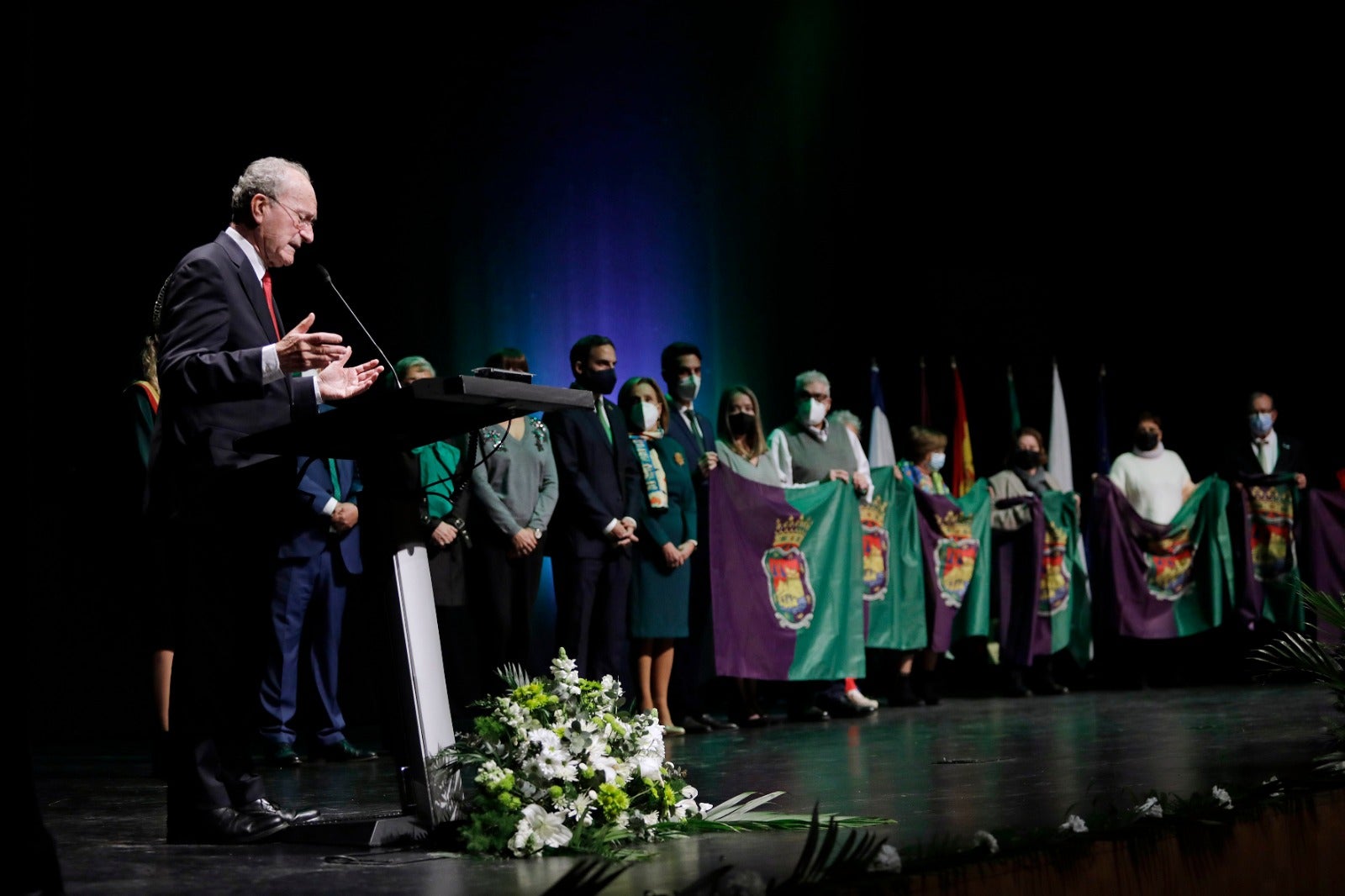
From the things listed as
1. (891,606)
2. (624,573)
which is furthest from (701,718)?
(891,606)

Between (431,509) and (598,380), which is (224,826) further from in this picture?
(598,380)

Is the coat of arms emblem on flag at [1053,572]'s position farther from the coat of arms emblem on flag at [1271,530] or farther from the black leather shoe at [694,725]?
the black leather shoe at [694,725]

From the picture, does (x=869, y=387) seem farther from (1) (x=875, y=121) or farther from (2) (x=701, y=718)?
(2) (x=701, y=718)

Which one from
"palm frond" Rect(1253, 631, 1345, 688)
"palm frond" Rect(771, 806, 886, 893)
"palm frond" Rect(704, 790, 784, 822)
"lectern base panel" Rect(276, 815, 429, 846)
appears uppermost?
"palm frond" Rect(1253, 631, 1345, 688)

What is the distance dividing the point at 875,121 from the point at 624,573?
537cm

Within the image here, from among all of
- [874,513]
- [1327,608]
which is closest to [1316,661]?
[1327,608]

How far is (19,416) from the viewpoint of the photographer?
1983 mm

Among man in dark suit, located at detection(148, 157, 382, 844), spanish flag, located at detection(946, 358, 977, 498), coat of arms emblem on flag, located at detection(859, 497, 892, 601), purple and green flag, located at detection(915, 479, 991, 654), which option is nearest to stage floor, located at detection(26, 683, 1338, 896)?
man in dark suit, located at detection(148, 157, 382, 844)

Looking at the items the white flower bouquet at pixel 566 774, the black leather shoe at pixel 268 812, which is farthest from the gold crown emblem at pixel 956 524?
the black leather shoe at pixel 268 812

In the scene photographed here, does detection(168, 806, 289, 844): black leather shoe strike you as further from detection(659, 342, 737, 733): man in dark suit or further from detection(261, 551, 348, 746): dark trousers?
detection(659, 342, 737, 733): man in dark suit

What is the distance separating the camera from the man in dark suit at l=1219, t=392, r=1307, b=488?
8.52 meters

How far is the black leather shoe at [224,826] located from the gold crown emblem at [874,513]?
463 cm

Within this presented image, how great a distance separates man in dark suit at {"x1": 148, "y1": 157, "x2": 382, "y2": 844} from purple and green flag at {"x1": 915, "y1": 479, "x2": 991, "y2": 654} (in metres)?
5.17

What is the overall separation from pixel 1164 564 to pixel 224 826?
22.6 feet
